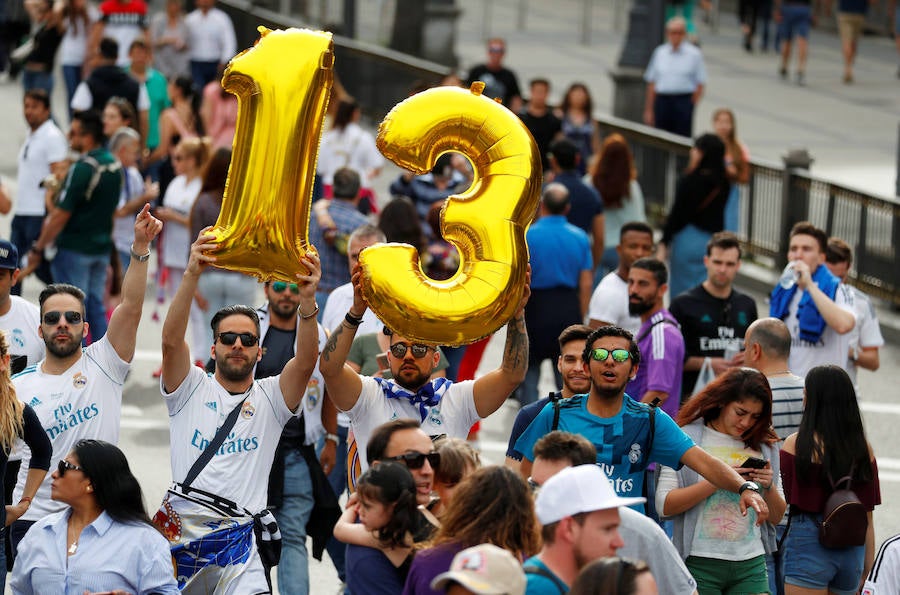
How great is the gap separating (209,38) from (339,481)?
519 inches

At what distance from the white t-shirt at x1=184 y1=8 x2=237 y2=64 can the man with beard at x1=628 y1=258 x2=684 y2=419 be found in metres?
13.1

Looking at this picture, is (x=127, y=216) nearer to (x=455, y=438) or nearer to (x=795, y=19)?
(x=455, y=438)

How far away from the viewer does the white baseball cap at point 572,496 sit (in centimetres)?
557

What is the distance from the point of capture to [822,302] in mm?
10125

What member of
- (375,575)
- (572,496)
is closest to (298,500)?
(375,575)

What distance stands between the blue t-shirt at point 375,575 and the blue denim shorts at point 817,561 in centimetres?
252

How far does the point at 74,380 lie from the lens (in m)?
7.75

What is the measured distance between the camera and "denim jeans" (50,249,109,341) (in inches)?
490

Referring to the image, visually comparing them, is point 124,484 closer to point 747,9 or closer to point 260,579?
point 260,579

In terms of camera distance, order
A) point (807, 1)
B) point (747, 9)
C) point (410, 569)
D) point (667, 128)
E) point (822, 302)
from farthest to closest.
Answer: point (747, 9) < point (807, 1) < point (667, 128) < point (822, 302) < point (410, 569)

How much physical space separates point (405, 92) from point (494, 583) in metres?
17.8

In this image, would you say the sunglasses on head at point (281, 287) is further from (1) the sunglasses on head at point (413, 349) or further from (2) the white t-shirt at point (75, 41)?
(2) the white t-shirt at point (75, 41)

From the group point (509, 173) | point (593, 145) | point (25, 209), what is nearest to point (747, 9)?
point (593, 145)

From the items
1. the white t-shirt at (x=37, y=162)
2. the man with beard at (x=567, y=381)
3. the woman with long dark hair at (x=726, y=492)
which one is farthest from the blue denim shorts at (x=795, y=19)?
the woman with long dark hair at (x=726, y=492)
